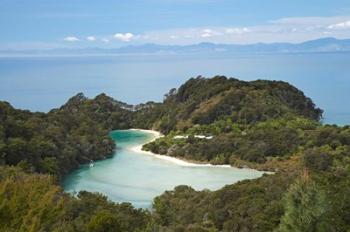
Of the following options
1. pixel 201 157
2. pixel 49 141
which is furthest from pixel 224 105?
pixel 49 141

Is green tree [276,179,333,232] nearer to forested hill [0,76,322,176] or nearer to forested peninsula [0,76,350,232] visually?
forested peninsula [0,76,350,232]

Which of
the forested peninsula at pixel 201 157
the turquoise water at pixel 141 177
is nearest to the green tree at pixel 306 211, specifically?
the forested peninsula at pixel 201 157

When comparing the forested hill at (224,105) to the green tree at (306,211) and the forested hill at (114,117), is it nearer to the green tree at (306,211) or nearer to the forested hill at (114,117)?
the forested hill at (114,117)

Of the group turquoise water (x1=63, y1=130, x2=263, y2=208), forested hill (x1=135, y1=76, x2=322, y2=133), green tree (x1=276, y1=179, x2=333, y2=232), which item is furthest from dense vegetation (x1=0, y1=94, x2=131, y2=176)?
green tree (x1=276, y1=179, x2=333, y2=232)

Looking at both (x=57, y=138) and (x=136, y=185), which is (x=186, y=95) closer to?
(x=57, y=138)

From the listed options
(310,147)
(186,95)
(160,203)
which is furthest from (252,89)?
(160,203)
